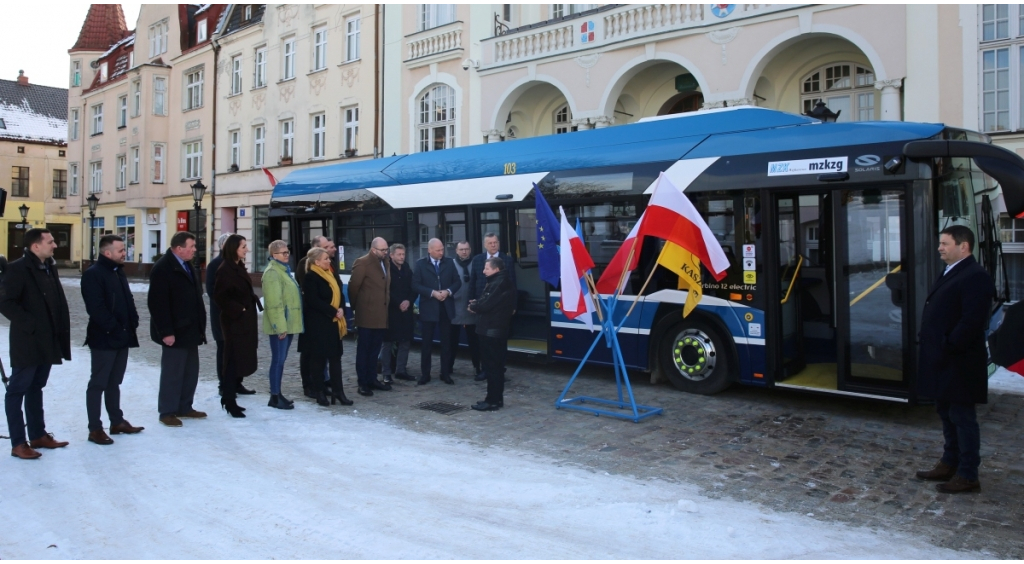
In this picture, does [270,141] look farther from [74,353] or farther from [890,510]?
[890,510]

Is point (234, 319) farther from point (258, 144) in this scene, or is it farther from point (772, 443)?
point (258, 144)

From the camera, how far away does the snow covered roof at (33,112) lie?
181 ft

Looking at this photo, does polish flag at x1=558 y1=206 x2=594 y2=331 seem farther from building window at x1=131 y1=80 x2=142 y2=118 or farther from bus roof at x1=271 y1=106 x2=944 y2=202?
building window at x1=131 y1=80 x2=142 y2=118

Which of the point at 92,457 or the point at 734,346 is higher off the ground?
the point at 734,346

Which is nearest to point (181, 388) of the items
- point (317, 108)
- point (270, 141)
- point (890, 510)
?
point (890, 510)

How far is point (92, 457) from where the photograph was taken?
6.41 m

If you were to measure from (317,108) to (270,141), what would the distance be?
3.32 meters

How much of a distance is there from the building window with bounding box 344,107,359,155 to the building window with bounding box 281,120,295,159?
3.18m

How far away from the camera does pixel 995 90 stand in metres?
13.9

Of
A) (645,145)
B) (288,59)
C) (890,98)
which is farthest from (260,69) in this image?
(645,145)

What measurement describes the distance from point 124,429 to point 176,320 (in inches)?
41.5

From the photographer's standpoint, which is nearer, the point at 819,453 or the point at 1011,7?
the point at 819,453

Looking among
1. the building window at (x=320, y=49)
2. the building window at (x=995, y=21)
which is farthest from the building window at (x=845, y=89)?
the building window at (x=320, y=49)

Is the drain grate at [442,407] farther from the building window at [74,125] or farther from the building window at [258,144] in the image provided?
the building window at [74,125]
